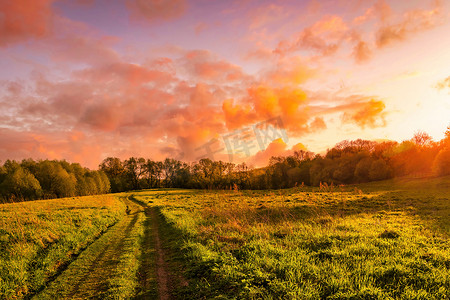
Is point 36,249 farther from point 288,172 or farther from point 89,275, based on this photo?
point 288,172

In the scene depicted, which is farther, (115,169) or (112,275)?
(115,169)

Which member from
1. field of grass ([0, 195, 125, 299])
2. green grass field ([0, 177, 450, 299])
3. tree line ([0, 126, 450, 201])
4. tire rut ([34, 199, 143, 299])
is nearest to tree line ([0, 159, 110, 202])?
tree line ([0, 126, 450, 201])

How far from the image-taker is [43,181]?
7600 cm

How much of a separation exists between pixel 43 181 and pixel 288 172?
317 feet

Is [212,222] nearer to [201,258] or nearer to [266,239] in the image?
[266,239]

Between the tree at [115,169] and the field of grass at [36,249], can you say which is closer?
the field of grass at [36,249]

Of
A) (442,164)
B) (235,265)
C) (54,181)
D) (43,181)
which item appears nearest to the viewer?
(235,265)

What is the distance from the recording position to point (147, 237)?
1534 cm

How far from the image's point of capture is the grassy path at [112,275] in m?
7.48

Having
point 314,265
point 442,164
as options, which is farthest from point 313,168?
point 314,265

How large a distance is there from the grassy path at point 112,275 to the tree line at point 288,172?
43343 millimetres

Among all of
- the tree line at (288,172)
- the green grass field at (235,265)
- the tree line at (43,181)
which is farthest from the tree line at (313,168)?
the green grass field at (235,265)

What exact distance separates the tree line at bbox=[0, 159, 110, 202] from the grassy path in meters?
66.8

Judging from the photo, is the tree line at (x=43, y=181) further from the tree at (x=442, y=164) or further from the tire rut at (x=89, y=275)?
the tree at (x=442, y=164)
